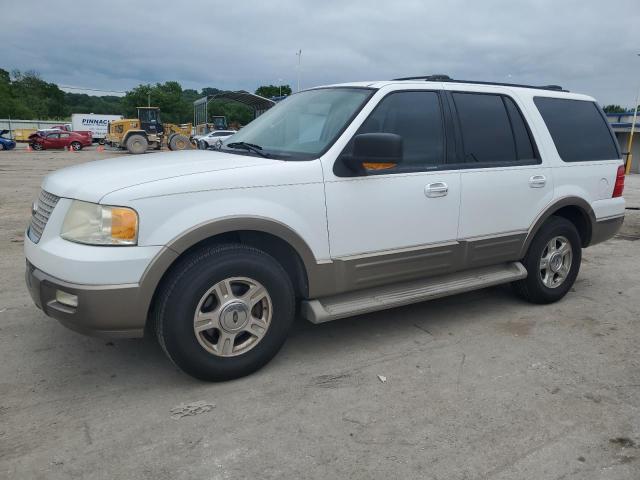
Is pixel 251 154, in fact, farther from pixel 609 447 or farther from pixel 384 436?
pixel 609 447

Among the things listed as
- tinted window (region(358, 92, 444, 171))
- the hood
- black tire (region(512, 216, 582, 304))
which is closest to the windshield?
tinted window (region(358, 92, 444, 171))

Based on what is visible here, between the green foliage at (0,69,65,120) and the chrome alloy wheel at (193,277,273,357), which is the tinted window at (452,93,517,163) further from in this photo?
the green foliage at (0,69,65,120)

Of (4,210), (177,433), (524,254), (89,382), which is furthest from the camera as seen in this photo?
(4,210)

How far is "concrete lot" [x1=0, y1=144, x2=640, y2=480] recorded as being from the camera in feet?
8.23

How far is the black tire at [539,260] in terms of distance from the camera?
4.64 meters

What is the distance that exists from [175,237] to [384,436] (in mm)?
1556

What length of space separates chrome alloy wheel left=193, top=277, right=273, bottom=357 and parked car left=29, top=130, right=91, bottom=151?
37705 mm

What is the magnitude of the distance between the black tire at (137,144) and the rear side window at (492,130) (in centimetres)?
2943

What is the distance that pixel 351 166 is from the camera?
136 inches

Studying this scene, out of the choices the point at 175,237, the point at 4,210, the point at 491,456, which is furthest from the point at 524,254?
the point at 4,210

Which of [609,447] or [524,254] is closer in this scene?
[609,447]

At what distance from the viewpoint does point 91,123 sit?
5578cm

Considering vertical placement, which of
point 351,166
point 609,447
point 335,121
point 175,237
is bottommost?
point 609,447

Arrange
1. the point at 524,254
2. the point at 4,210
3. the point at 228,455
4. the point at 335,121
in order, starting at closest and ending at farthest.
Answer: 1. the point at 228,455
2. the point at 335,121
3. the point at 524,254
4. the point at 4,210
